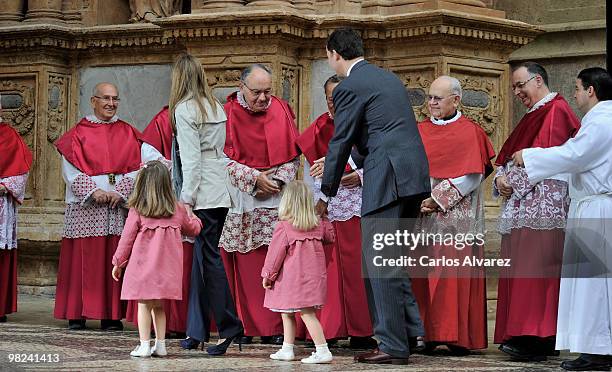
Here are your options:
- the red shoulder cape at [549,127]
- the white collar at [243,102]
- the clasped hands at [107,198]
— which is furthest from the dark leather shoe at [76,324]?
the red shoulder cape at [549,127]

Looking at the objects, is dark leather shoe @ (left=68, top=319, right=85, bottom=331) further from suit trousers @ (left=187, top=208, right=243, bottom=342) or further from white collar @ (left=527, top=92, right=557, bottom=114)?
white collar @ (left=527, top=92, right=557, bottom=114)

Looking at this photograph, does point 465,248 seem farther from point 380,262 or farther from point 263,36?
point 263,36

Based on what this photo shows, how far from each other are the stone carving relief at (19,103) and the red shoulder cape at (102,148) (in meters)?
2.32

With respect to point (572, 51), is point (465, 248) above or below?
below

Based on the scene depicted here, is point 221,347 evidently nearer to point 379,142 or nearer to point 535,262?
point 379,142

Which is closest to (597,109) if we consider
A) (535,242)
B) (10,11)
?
(535,242)

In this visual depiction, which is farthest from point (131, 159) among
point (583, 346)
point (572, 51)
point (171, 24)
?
point (572, 51)

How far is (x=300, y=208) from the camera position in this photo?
8.87 metres

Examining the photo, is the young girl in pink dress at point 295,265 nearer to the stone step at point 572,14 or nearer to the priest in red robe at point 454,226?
the priest in red robe at point 454,226

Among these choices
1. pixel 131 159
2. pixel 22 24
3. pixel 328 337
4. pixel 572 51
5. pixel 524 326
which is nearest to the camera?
pixel 524 326

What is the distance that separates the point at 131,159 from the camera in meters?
11.3

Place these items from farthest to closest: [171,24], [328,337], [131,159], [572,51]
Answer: [572,51], [171,24], [131,159], [328,337]

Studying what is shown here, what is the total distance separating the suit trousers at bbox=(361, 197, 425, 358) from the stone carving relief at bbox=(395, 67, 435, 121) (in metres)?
3.04

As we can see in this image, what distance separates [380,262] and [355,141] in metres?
0.73
